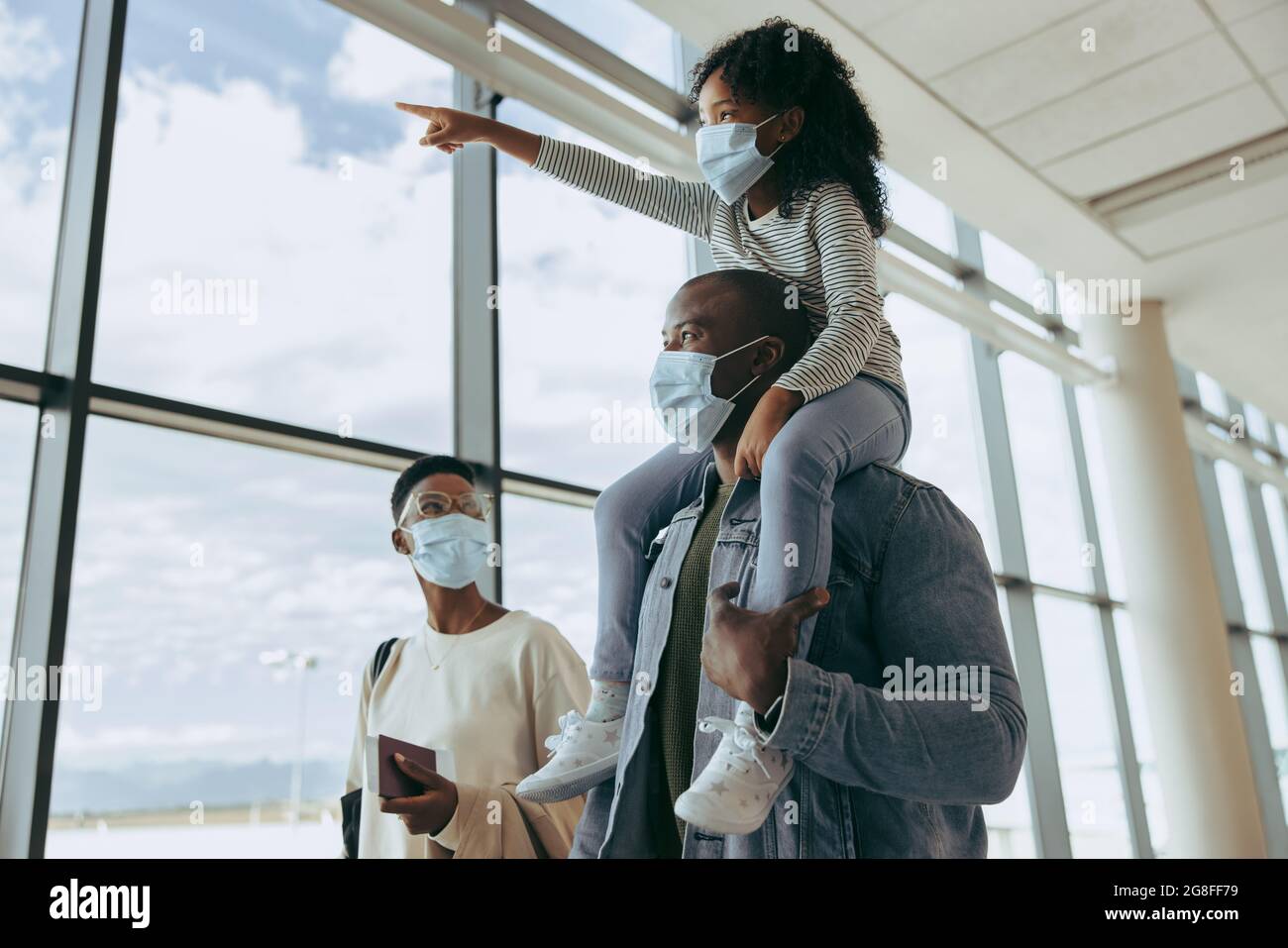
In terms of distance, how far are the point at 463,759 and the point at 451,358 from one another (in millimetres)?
1949

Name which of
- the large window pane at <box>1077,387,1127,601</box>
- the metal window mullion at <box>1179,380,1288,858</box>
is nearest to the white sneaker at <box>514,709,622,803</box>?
the large window pane at <box>1077,387,1127,601</box>

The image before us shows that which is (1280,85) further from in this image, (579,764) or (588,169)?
(579,764)

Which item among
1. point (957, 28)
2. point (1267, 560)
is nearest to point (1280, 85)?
point (957, 28)

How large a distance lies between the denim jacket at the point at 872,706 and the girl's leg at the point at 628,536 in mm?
91

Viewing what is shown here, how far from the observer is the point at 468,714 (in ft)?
6.51

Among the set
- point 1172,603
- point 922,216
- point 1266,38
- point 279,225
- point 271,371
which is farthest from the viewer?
point 1172,603

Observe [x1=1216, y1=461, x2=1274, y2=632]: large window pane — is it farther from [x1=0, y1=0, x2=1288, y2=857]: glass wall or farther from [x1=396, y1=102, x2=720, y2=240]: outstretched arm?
[x1=396, y1=102, x2=720, y2=240]: outstretched arm

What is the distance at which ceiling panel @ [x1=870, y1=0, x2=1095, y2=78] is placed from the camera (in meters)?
4.09

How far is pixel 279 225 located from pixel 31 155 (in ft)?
2.33

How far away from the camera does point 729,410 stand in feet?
3.81

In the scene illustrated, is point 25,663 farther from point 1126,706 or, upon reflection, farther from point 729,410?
point 1126,706

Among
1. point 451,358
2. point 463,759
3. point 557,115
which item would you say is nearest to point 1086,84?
point 557,115

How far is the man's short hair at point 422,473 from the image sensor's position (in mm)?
2475

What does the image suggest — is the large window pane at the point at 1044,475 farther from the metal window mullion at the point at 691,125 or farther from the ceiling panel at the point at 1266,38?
the metal window mullion at the point at 691,125
